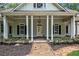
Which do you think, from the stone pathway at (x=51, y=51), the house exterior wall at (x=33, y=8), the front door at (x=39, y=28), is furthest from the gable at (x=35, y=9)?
the stone pathway at (x=51, y=51)

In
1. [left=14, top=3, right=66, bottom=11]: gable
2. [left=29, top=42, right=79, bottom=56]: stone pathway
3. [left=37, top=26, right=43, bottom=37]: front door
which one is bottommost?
[left=37, top=26, right=43, bottom=37]: front door

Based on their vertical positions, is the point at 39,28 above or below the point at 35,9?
below

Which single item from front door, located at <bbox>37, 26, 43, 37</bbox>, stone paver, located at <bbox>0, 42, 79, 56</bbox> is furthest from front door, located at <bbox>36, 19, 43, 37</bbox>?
stone paver, located at <bbox>0, 42, 79, 56</bbox>

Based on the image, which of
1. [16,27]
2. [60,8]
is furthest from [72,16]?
[16,27]

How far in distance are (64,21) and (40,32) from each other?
3157 millimetres

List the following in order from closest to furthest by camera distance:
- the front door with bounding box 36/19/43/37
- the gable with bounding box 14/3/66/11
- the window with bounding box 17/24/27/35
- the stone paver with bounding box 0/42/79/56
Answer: the stone paver with bounding box 0/42/79/56
the gable with bounding box 14/3/66/11
the front door with bounding box 36/19/43/37
the window with bounding box 17/24/27/35

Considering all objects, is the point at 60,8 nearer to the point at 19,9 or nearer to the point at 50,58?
the point at 19,9

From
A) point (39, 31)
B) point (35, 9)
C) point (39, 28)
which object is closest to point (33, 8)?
point (35, 9)

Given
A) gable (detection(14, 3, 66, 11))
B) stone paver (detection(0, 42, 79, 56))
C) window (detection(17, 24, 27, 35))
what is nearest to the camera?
stone paver (detection(0, 42, 79, 56))

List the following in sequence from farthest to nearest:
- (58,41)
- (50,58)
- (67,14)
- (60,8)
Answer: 1. (60,8)
2. (67,14)
3. (58,41)
4. (50,58)

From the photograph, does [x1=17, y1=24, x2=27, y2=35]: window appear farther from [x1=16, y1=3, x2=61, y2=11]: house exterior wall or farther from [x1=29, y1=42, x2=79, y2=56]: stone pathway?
[x1=29, y1=42, x2=79, y2=56]: stone pathway

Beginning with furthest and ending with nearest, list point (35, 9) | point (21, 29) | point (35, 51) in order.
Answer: point (21, 29) < point (35, 9) < point (35, 51)

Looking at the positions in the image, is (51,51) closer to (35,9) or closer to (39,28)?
(39,28)

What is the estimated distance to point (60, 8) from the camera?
2794 cm
